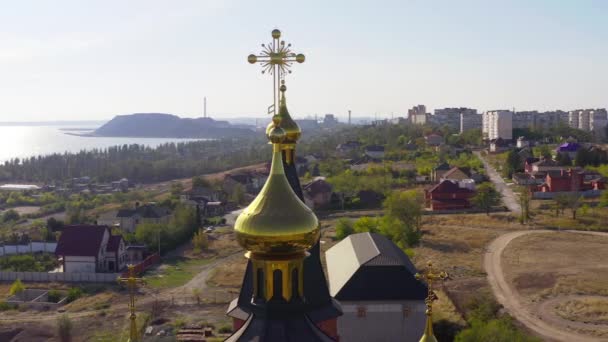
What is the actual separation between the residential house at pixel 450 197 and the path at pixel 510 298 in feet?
32.2

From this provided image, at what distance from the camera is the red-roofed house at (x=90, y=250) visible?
32156mm

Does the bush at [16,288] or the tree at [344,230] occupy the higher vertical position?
the tree at [344,230]

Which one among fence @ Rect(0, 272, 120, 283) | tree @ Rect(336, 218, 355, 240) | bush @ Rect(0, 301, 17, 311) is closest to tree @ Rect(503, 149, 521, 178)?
tree @ Rect(336, 218, 355, 240)

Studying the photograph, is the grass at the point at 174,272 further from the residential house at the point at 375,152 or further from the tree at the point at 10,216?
the residential house at the point at 375,152

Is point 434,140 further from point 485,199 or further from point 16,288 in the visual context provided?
point 16,288

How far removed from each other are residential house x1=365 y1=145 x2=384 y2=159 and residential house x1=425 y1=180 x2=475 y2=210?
114 feet

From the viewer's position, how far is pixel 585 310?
23359 millimetres

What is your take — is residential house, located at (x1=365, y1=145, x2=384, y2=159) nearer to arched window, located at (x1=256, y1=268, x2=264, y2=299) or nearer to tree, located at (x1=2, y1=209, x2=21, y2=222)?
tree, located at (x1=2, y1=209, x2=21, y2=222)

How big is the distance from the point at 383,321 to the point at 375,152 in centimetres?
6542

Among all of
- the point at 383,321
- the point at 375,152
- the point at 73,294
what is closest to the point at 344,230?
the point at 73,294

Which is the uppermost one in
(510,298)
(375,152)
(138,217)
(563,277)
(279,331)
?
(375,152)

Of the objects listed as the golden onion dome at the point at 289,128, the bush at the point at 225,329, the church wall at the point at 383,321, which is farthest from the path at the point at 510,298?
the golden onion dome at the point at 289,128

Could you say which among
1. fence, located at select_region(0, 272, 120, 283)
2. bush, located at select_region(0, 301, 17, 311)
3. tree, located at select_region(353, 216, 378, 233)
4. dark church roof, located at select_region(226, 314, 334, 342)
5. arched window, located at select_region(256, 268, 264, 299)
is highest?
arched window, located at select_region(256, 268, 264, 299)

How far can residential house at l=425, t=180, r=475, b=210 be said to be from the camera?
46.9 meters
